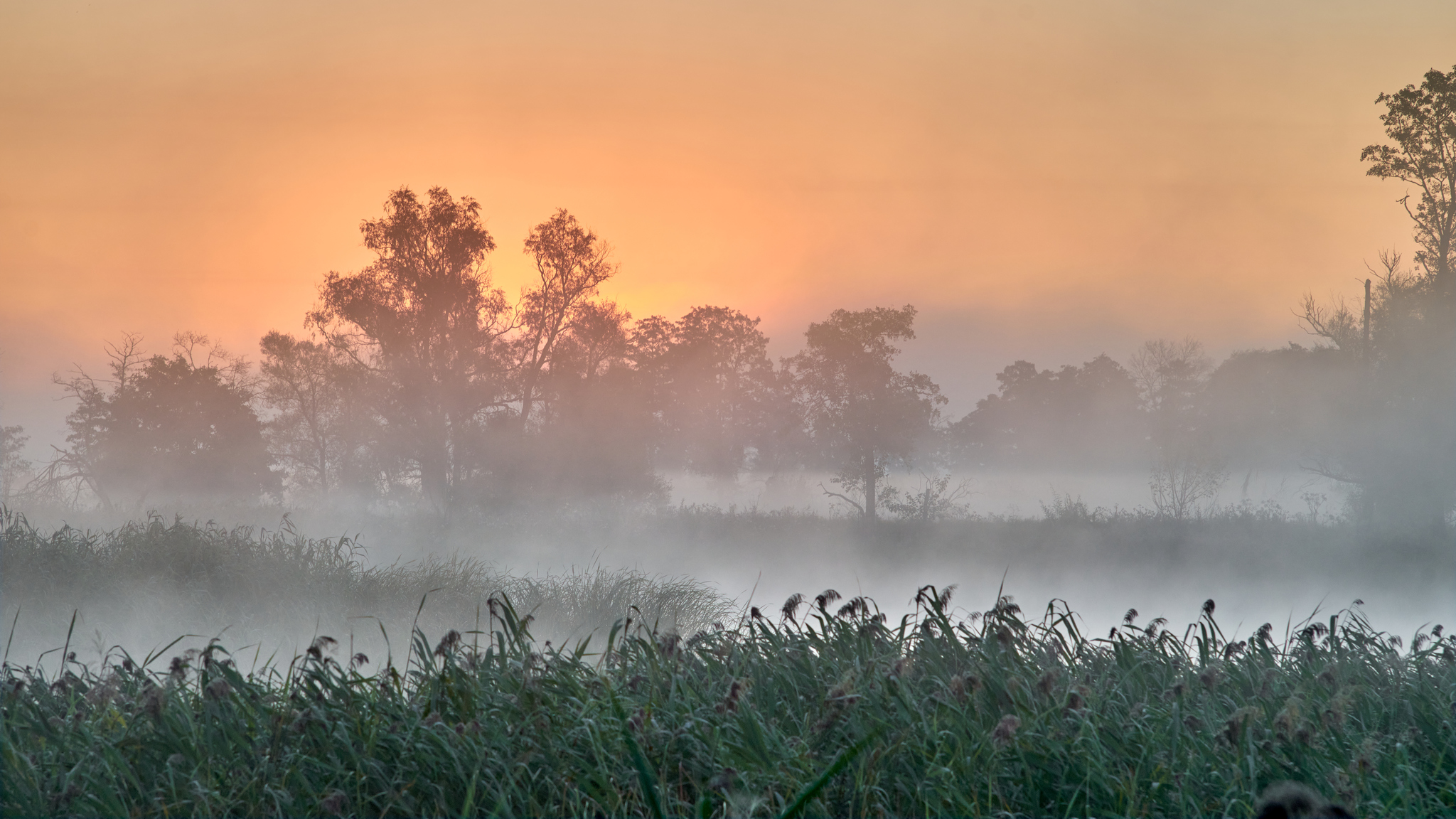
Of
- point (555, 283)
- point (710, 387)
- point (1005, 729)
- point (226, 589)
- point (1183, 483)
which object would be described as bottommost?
point (226, 589)

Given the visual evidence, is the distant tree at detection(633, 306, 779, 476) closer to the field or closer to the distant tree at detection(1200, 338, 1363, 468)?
the distant tree at detection(1200, 338, 1363, 468)

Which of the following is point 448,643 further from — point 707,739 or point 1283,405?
point 1283,405

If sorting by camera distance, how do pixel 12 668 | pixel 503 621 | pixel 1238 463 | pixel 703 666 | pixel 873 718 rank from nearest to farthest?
pixel 873 718
pixel 503 621
pixel 703 666
pixel 12 668
pixel 1238 463

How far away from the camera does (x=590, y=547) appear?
52.4 feet

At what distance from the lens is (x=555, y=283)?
16984mm

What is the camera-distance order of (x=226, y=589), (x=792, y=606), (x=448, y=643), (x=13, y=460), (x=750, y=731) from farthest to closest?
(x=13, y=460) → (x=226, y=589) → (x=792, y=606) → (x=448, y=643) → (x=750, y=731)

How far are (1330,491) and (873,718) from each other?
17.2 meters

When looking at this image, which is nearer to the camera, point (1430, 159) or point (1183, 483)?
point (1430, 159)

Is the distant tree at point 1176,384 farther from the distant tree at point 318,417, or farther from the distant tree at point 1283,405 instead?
the distant tree at point 318,417

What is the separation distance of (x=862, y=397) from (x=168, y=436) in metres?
13.2

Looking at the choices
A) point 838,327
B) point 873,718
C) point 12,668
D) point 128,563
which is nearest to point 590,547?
point 838,327

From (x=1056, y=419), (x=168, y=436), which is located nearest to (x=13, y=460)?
(x=168, y=436)

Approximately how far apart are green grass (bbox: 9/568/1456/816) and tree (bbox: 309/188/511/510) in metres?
13.2

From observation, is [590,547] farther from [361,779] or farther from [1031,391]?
[361,779]
